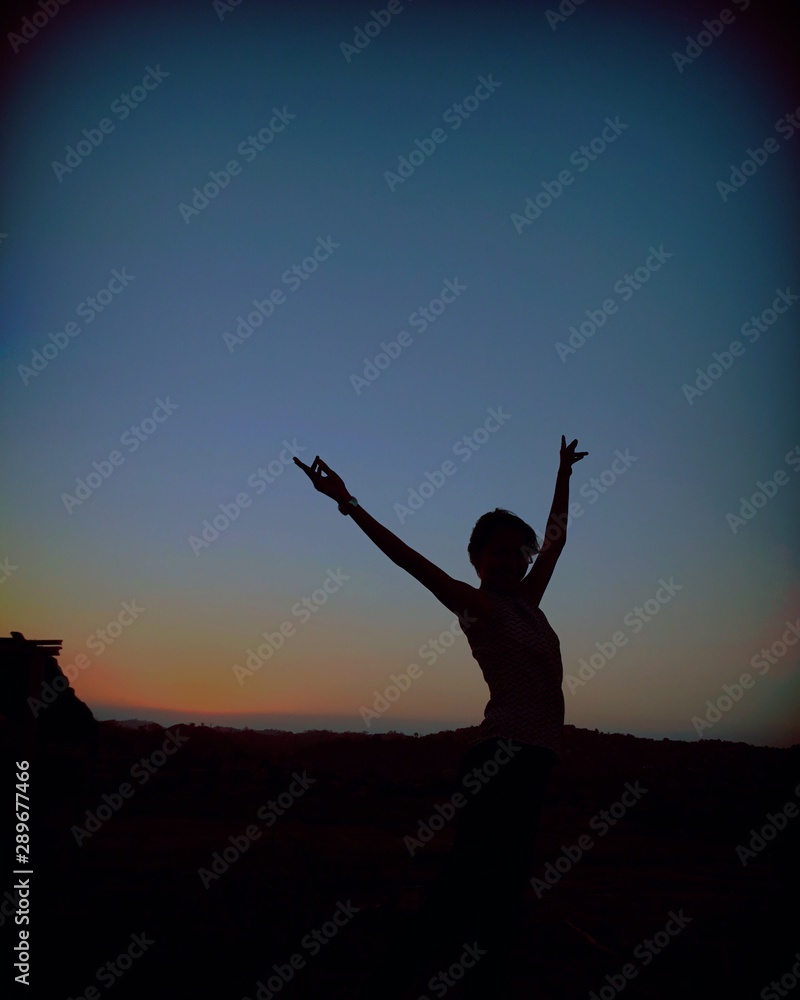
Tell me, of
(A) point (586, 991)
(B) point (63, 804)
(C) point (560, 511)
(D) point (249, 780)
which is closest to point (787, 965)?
(A) point (586, 991)

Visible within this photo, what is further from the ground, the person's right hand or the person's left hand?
the person's left hand

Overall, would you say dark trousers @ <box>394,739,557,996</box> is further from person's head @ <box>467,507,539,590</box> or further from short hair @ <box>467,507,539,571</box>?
short hair @ <box>467,507,539,571</box>

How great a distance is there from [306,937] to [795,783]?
12.3 m

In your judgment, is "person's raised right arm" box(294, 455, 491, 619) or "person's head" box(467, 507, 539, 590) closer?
"person's raised right arm" box(294, 455, 491, 619)

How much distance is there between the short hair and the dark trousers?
73cm

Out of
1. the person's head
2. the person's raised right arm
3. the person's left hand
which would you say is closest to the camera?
the person's raised right arm

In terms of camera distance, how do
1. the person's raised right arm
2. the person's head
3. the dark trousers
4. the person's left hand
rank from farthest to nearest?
the person's left hand, the person's head, the person's raised right arm, the dark trousers

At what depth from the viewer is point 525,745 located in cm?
213

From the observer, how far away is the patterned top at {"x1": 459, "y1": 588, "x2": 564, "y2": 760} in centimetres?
217

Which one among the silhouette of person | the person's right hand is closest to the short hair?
the silhouette of person

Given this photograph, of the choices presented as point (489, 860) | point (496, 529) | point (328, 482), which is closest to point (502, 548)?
point (496, 529)

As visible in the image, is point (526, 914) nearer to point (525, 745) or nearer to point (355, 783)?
point (525, 745)

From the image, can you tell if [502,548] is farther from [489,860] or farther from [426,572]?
[489,860]

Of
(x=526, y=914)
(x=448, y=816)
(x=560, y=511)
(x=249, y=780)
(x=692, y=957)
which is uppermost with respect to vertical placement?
(x=560, y=511)
